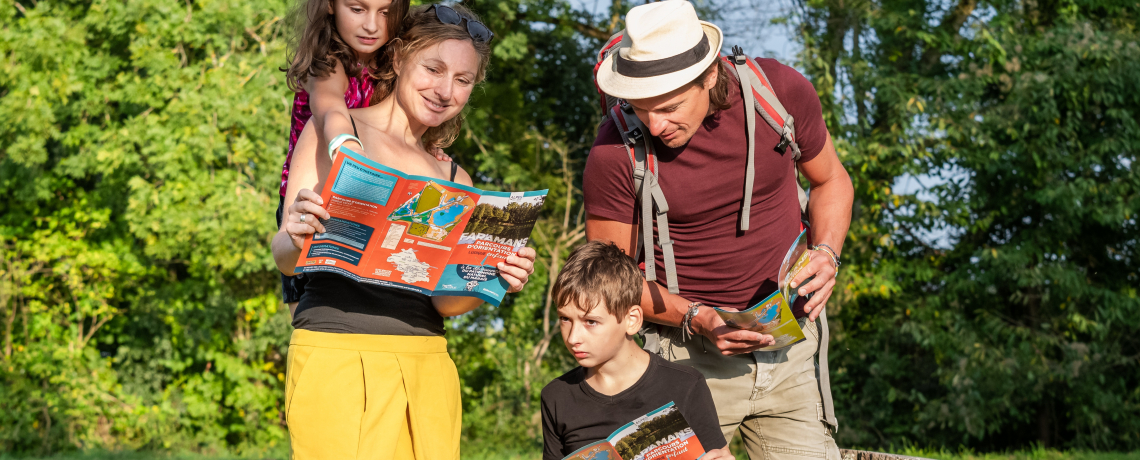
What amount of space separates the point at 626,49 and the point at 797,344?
110cm

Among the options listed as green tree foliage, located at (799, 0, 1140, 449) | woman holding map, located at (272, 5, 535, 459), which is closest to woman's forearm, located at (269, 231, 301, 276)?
woman holding map, located at (272, 5, 535, 459)

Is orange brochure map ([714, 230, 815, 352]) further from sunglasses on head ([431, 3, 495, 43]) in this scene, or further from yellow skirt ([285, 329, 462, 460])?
sunglasses on head ([431, 3, 495, 43])

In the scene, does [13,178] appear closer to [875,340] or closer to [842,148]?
[842,148]

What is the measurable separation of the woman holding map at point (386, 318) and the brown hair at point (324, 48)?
0.06m

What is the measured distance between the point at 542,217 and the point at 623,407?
25.7 feet

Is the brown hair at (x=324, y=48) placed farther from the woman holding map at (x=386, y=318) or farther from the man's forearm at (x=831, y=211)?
the man's forearm at (x=831, y=211)

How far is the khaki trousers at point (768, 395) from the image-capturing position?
8.74 feet

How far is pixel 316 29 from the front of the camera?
2.36 m

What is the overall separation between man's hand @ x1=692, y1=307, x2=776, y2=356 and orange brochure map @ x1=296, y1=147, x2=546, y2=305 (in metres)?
0.69

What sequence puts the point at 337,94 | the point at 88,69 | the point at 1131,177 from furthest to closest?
1. the point at 88,69
2. the point at 1131,177
3. the point at 337,94

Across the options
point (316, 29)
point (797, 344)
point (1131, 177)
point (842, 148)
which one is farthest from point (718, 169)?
point (1131, 177)

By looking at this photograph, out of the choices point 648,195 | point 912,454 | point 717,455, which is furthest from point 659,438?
point 912,454

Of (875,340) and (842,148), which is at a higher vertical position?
(842,148)

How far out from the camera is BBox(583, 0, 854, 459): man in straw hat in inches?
95.7
